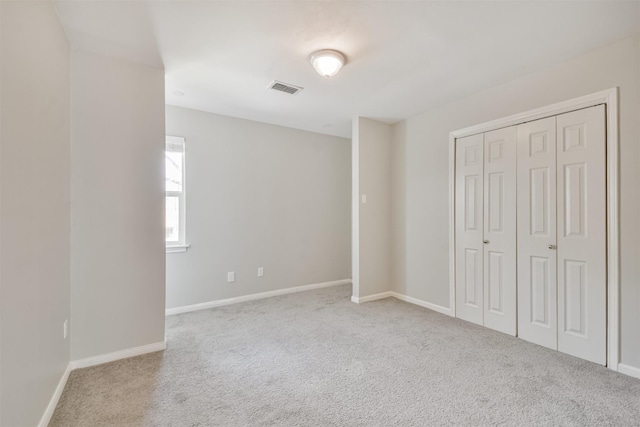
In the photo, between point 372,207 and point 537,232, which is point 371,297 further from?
point 537,232

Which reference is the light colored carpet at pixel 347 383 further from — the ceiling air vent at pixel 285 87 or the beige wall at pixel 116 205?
the ceiling air vent at pixel 285 87

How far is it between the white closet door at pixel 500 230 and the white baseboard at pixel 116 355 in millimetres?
3279

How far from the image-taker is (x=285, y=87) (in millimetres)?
3115

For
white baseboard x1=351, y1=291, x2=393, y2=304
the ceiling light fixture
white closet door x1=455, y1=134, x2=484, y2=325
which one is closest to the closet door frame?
white closet door x1=455, y1=134, x2=484, y2=325

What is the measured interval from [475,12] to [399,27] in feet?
1.59

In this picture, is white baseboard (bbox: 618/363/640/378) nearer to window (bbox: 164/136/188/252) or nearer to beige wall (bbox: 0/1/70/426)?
beige wall (bbox: 0/1/70/426)

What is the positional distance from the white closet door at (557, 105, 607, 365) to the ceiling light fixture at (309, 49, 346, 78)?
6.62 feet


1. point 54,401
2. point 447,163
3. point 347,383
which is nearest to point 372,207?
point 447,163

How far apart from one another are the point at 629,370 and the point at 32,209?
161 inches

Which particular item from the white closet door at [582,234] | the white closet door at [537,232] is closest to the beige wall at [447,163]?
the white closet door at [582,234]

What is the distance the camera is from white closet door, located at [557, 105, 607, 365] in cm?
238

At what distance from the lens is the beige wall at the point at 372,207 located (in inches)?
160

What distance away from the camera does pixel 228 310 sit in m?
3.72

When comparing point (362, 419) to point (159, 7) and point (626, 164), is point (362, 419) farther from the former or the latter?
point (159, 7)
